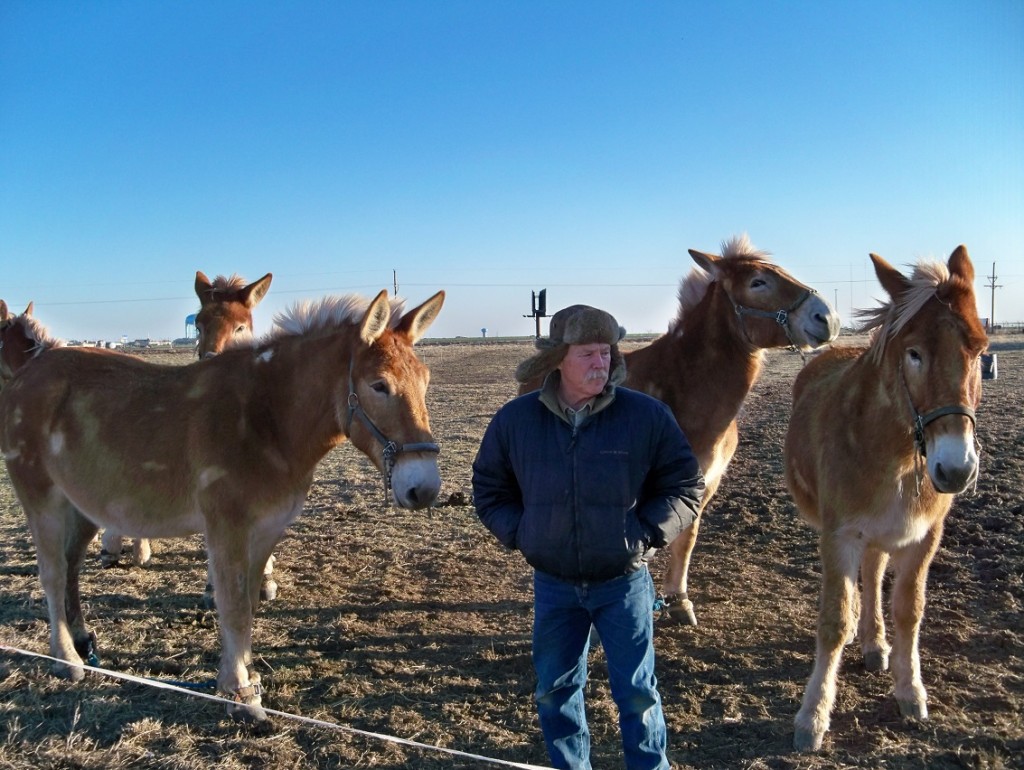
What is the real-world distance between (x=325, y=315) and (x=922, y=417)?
11.5ft

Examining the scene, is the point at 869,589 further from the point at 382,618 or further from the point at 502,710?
the point at 382,618

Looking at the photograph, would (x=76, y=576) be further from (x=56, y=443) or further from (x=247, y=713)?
(x=247, y=713)

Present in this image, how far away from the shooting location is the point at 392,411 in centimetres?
404

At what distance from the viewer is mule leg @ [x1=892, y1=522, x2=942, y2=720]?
4.17 metres

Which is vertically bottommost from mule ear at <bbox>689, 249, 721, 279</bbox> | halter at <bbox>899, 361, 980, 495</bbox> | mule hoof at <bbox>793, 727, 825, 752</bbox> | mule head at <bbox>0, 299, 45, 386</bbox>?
mule hoof at <bbox>793, 727, 825, 752</bbox>

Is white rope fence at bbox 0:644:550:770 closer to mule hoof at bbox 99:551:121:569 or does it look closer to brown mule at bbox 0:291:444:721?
brown mule at bbox 0:291:444:721

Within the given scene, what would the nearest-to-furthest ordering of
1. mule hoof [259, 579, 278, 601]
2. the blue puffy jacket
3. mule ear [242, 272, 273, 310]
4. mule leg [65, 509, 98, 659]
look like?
the blue puffy jacket, mule leg [65, 509, 98, 659], mule hoof [259, 579, 278, 601], mule ear [242, 272, 273, 310]

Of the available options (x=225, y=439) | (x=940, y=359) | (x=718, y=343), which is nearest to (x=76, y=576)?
(x=225, y=439)

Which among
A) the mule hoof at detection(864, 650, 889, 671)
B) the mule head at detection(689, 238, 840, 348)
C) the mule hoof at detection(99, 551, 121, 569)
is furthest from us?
the mule hoof at detection(99, 551, 121, 569)

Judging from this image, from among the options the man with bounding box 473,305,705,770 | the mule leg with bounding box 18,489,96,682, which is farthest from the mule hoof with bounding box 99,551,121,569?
the man with bounding box 473,305,705,770

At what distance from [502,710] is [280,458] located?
206 centimetres

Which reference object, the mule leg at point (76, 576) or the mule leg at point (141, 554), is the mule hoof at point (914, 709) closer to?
the mule leg at point (76, 576)

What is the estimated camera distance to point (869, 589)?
16.7 feet

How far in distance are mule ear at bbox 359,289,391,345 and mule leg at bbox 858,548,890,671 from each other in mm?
3540
